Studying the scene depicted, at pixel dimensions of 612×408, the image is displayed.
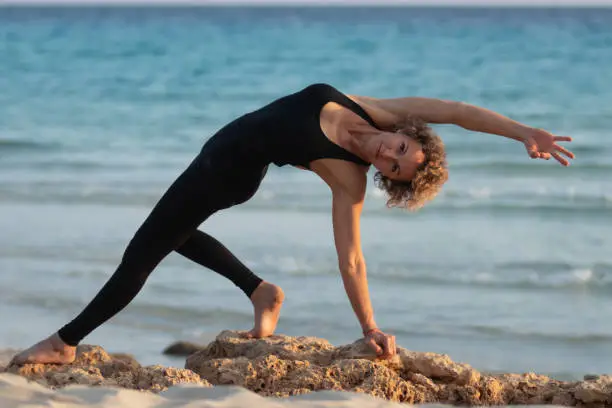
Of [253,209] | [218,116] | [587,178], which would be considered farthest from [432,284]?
[218,116]

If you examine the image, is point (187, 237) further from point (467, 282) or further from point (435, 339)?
point (467, 282)

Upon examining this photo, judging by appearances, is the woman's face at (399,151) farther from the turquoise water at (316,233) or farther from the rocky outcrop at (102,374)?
the turquoise water at (316,233)

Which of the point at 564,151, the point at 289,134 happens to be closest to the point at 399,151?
the point at 289,134

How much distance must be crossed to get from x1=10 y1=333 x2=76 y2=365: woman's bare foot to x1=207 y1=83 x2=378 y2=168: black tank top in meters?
1.09

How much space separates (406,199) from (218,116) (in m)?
13.7

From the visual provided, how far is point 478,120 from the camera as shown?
4152mm

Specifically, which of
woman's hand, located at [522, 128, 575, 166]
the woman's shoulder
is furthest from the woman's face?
woman's hand, located at [522, 128, 575, 166]

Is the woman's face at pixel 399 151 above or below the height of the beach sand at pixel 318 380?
above

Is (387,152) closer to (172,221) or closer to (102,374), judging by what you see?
(172,221)

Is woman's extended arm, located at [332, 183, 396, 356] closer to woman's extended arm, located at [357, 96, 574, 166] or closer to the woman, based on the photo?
the woman

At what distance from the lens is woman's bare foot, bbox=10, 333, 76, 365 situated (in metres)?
4.54

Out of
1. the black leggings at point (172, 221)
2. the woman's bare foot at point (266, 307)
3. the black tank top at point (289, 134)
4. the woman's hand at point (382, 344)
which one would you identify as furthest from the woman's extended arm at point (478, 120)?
the woman's bare foot at point (266, 307)

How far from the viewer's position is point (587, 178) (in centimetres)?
1166

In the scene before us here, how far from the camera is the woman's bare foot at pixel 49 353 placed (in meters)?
4.54
